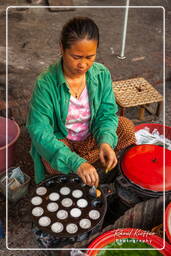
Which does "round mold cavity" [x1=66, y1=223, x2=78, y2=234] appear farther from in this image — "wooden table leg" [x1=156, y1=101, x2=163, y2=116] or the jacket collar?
"wooden table leg" [x1=156, y1=101, x2=163, y2=116]

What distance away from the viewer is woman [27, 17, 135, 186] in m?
1.85

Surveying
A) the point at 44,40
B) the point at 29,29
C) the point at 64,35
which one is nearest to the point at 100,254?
the point at 64,35

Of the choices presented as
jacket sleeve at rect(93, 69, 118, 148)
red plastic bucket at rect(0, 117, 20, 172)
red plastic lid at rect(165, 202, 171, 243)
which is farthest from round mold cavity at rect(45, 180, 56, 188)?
red plastic lid at rect(165, 202, 171, 243)

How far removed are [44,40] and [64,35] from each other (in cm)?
308

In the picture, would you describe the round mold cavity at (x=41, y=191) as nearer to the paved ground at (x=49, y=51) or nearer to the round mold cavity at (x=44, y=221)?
Answer: the round mold cavity at (x=44, y=221)

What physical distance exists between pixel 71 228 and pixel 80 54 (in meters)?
1.06

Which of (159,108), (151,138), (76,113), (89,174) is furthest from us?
(159,108)

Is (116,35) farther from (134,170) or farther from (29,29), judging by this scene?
(134,170)

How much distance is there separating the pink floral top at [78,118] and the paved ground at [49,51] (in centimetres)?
77

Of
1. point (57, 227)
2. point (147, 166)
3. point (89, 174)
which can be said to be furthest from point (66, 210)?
point (147, 166)

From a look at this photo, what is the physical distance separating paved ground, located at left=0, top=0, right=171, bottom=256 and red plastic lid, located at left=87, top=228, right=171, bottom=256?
2.64 ft

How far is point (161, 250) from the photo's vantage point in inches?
71.1

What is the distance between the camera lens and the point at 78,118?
2.36 meters

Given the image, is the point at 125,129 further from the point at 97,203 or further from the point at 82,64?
the point at 82,64
